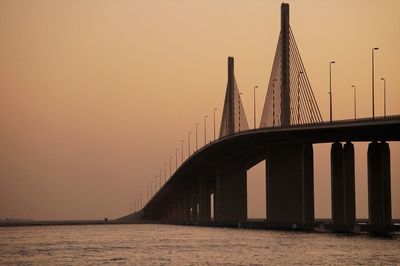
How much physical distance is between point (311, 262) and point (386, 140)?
158ft

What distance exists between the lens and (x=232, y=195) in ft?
459

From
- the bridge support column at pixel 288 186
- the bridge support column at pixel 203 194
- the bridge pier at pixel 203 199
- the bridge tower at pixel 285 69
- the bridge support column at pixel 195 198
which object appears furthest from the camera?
the bridge support column at pixel 195 198

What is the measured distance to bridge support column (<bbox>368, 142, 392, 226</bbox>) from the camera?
104m

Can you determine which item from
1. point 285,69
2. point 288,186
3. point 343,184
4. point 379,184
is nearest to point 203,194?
point 288,186

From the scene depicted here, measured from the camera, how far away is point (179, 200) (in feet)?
652

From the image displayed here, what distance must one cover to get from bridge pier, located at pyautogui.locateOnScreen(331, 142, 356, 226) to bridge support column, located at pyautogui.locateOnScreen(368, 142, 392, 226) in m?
2.82

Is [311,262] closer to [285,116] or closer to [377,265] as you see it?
[377,265]

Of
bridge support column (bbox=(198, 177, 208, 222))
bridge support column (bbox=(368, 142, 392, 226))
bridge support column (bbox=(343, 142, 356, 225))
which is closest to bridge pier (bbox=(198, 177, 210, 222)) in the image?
bridge support column (bbox=(198, 177, 208, 222))

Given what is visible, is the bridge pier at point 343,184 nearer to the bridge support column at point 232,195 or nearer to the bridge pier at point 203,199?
the bridge support column at point 232,195

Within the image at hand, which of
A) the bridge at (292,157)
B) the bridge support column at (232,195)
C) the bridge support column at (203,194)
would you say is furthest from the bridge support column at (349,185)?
the bridge support column at (203,194)

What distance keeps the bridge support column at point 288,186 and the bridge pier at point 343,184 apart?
363 cm

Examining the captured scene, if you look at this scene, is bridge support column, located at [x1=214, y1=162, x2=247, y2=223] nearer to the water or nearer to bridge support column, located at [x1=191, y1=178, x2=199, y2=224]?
bridge support column, located at [x1=191, y1=178, x2=199, y2=224]

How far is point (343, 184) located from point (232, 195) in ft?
114

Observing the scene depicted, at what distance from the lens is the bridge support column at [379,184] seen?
10362cm
